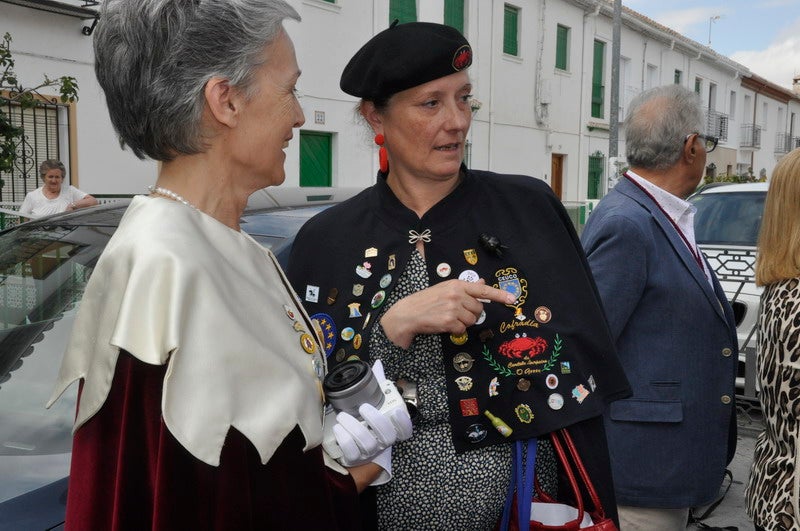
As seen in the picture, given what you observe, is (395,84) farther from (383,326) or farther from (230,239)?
(230,239)

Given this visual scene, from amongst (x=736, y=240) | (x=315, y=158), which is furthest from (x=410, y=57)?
(x=315, y=158)

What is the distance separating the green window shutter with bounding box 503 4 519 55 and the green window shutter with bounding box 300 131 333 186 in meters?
6.70

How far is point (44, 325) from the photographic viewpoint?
9.23 ft

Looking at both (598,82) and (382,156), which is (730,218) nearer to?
(382,156)

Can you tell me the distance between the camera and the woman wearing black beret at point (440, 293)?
6.05 feet

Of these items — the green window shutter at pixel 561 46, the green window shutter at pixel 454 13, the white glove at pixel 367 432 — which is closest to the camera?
the white glove at pixel 367 432

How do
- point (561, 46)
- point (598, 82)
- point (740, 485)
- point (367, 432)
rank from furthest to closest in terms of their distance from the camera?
point (598, 82) < point (561, 46) < point (740, 485) < point (367, 432)

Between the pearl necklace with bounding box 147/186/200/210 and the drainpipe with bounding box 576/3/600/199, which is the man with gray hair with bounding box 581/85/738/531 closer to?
the pearl necklace with bounding box 147/186/200/210

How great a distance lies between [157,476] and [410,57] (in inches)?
46.3

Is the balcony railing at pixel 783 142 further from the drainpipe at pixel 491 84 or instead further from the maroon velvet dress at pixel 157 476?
the maroon velvet dress at pixel 157 476

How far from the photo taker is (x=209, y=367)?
1.17 metres

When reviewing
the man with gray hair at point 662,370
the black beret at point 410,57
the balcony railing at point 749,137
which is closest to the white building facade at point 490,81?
the black beret at point 410,57

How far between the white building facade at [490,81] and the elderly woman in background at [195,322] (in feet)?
2.77

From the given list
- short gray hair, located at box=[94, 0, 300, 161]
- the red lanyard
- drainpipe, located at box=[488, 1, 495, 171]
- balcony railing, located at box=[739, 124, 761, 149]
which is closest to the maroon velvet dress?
short gray hair, located at box=[94, 0, 300, 161]
